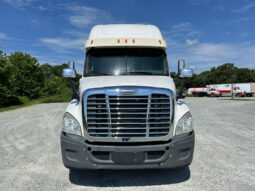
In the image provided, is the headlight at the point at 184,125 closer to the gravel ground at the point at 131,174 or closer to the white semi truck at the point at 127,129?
the white semi truck at the point at 127,129

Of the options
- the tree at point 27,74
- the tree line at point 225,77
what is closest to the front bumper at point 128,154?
the tree at point 27,74

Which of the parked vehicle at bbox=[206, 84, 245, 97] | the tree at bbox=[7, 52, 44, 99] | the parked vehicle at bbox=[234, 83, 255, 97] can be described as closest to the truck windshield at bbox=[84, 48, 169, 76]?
the tree at bbox=[7, 52, 44, 99]

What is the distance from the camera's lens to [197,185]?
360 cm

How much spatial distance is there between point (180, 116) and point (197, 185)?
124cm

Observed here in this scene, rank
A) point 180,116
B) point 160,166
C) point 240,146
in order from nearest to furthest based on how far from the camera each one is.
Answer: point 160,166, point 180,116, point 240,146

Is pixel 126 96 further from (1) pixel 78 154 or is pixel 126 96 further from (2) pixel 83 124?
(1) pixel 78 154

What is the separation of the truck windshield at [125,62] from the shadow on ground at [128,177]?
80.9 inches

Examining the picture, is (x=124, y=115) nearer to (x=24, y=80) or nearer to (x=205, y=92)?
(x=24, y=80)

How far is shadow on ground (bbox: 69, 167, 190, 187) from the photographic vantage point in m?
3.71

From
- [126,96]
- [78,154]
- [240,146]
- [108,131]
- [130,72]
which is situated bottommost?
[240,146]

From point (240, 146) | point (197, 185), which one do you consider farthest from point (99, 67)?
point (240, 146)

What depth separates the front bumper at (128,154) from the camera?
10.8 feet

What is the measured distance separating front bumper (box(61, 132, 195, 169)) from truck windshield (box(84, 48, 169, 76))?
1.66 m

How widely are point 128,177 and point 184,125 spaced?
1.47m
